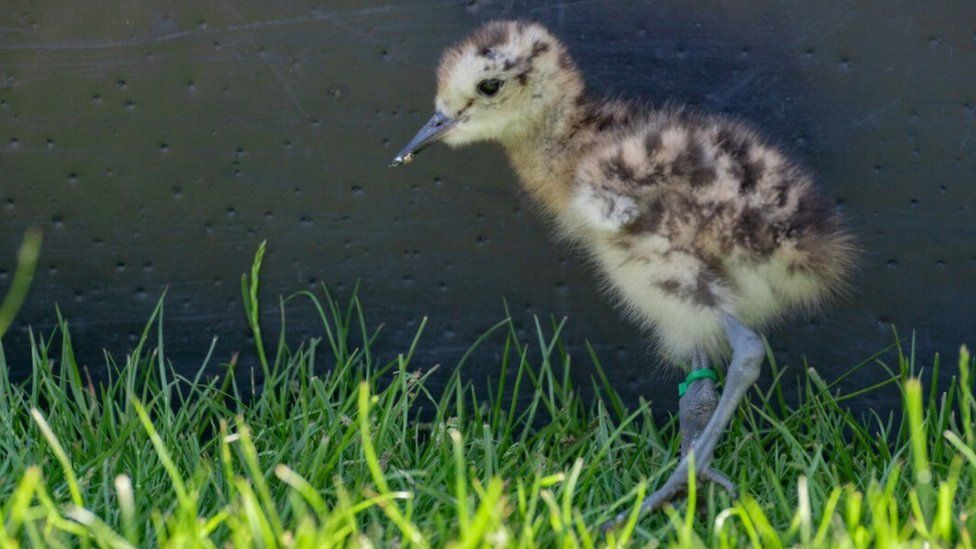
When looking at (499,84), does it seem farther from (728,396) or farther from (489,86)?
(728,396)

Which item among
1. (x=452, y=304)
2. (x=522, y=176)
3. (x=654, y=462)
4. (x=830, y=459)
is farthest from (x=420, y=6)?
(x=830, y=459)

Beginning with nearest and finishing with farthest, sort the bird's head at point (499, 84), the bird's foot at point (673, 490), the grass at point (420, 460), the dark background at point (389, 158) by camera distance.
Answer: the grass at point (420, 460)
the bird's foot at point (673, 490)
the bird's head at point (499, 84)
the dark background at point (389, 158)

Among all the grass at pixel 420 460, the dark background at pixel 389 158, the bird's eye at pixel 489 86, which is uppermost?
the bird's eye at pixel 489 86

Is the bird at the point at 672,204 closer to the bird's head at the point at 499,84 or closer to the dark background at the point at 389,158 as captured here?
the bird's head at the point at 499,84

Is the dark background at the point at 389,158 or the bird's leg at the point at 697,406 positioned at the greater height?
the dark background at the point at 389,158

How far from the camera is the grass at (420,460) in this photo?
4.87ft

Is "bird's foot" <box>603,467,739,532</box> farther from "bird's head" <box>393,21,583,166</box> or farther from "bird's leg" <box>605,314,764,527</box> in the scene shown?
"bird's head" <box>393,21,583,166</box>

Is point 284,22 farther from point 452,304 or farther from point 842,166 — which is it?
point 842,166

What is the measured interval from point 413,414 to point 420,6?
78cm

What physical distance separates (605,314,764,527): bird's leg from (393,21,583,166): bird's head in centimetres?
47

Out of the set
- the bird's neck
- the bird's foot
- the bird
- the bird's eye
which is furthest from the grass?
the bird's eye

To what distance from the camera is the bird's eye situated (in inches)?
74.5

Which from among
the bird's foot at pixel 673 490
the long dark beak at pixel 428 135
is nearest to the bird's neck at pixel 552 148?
the long dark beak at pixel 428 135

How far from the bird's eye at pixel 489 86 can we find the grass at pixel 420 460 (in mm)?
482
